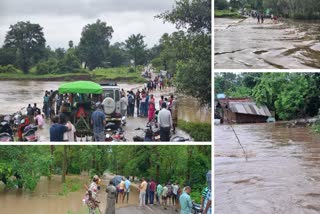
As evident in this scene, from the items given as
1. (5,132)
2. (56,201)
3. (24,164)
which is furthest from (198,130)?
(5,132)

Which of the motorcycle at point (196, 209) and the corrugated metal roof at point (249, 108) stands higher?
the corrugated metal roof at point (249, 108)

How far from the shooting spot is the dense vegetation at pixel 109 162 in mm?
6621

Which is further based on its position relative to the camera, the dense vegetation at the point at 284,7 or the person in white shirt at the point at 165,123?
the dense vegetation at the point at 284,7

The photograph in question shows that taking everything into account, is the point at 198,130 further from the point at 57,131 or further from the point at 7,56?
the point at 7,56

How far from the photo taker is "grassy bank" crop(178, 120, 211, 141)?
6.64m

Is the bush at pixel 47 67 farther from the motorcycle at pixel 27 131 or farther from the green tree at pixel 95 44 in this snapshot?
the motorcycle at pixel 27 131

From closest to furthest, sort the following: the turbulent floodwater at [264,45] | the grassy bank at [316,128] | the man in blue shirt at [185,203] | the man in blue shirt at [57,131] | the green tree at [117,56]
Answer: the man in blue shirt at [185,203]
the man in blue shirt at [57,131]
the turbulent floodwater at [264,45]
the grassy bank at [316,128]
the green tree at [117,56]

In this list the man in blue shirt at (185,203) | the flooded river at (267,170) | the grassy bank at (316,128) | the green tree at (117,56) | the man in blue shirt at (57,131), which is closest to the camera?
the flooded river at (267,170)

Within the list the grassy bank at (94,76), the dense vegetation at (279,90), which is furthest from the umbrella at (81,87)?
the dense vegetation at (279,90)

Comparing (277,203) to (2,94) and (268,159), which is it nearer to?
(268,159)

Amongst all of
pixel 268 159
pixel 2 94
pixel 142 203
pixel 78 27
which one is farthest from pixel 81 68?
pixel 268 159

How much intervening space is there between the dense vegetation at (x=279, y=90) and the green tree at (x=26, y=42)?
2346 mm

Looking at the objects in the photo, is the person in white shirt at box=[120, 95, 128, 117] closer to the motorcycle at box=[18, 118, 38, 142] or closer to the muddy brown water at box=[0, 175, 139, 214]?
the muddy brown water at box=[0, 175, 139, 214]

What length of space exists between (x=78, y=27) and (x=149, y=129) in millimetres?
1608
